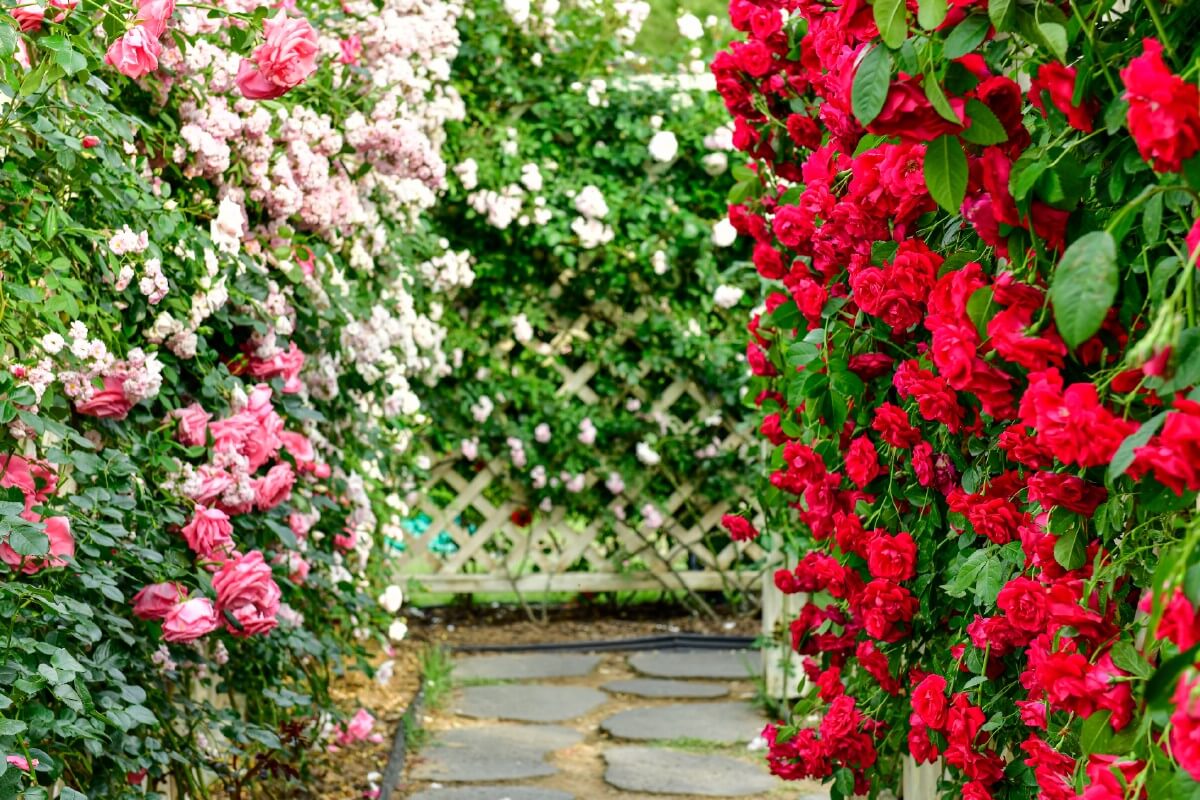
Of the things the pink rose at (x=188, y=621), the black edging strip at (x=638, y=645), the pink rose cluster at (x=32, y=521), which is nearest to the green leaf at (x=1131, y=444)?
the pink rose cluster at (x=32, y=521)

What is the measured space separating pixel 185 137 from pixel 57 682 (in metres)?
1.06

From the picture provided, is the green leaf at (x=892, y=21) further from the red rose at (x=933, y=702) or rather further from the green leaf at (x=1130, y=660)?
the red rose at (x=933, y=702)

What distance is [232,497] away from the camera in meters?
2.22

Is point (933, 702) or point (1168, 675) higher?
point (1168, 675)

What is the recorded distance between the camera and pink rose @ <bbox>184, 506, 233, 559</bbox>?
6.97 ft

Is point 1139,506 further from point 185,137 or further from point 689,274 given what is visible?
point 689,274

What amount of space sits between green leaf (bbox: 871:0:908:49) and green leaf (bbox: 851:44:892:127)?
0.02 metres

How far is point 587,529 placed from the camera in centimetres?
546

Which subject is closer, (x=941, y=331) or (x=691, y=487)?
(x=941, y=331)

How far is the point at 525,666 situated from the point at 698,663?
1.97ft

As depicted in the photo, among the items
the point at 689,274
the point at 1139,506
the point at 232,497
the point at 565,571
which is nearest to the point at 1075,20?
the point at 1139,506

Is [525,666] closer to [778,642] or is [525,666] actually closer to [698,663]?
[698,663]

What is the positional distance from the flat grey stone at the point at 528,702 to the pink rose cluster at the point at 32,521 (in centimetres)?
246

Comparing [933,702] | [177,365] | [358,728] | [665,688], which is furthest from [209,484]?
[665,688]
